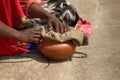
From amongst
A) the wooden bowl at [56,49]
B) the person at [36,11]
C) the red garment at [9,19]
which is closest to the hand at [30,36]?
the wooden bowl at [56,49]

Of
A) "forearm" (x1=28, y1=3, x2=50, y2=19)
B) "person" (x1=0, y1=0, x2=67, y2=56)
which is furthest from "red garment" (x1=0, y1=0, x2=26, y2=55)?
"forearm" (x1=28, y1=3, x2=50, y2=19)

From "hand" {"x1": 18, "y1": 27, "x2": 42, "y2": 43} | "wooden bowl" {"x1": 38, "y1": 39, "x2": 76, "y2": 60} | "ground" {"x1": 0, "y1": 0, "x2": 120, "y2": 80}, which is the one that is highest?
"hand" {"x1": 18, "y1": 27, "x2": 42, "y2": 43}

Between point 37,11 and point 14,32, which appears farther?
point 37,11

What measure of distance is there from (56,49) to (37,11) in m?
0.66

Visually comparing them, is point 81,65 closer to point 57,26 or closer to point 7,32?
point 57,26

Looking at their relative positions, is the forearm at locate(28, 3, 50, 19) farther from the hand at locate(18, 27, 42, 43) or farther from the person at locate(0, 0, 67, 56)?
the hand at locate(18, 27, 42, 43)

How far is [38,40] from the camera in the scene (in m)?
3.59

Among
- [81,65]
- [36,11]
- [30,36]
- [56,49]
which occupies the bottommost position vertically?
[81,65]

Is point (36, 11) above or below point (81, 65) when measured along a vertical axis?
above

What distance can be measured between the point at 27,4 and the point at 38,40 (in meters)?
0.63

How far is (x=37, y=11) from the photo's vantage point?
3980 mm

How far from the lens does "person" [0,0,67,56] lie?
350 centimetres

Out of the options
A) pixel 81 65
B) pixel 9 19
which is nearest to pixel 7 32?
pixel 9 19

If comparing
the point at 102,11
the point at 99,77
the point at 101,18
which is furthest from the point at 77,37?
the point at 102,11
